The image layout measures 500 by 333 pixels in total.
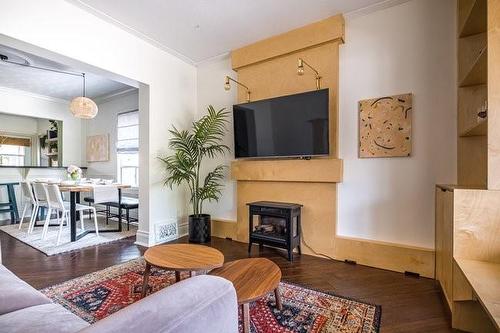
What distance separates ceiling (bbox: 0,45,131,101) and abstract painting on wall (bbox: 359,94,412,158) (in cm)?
439

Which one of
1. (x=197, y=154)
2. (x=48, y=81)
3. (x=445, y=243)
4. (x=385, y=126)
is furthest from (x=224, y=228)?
(x=48, y=81)

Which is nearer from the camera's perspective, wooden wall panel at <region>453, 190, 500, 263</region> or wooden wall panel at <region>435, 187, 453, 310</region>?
wooden wall panel at <region>453, 190, 500, 263</region>

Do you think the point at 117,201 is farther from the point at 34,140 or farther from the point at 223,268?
the point at 34,140

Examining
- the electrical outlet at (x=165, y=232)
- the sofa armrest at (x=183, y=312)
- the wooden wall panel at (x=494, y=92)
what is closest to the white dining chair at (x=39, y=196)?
the electrical outlet at (x=165, y=232)

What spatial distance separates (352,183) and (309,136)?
70 centimetres

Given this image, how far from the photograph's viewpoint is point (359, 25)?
8.94ft

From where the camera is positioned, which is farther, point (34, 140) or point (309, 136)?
point (34, 140)

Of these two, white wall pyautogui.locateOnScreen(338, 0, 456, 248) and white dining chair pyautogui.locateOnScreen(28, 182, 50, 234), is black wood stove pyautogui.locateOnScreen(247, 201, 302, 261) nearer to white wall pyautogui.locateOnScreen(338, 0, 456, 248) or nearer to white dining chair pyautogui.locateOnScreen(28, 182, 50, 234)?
white wall pyautogui.locateOnScreen(338, 0, 456, 248)

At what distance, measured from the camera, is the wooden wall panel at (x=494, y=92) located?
1495 mm

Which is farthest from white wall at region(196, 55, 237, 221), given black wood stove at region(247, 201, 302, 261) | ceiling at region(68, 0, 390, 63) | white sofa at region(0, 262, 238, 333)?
white sofa at region(0, 262, 238, 333)

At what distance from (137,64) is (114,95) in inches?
108

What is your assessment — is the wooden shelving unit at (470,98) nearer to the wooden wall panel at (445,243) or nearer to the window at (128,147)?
the wooden wall panel at (445,243)

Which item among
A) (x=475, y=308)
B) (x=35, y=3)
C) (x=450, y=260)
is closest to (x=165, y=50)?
(x=35, y=3)

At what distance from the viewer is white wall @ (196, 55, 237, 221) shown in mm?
3691
